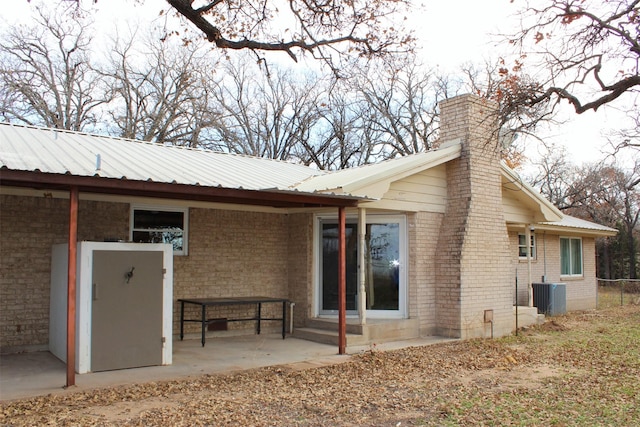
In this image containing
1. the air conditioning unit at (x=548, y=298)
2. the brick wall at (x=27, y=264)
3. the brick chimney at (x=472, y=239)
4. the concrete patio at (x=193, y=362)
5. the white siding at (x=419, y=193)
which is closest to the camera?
the concrete patio at (x=193, y=362)

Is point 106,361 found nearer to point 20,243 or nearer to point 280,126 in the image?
point 20,243

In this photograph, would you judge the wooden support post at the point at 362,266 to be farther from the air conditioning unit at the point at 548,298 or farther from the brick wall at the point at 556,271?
the air conditioning unit at the point at 548,298

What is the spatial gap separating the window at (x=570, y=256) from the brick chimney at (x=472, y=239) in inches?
299

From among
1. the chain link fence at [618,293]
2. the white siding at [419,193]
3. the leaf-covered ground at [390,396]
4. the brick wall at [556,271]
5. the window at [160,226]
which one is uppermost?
the white siding at [419,193]

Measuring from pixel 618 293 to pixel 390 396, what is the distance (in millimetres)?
23611

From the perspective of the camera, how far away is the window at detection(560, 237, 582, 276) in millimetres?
18531

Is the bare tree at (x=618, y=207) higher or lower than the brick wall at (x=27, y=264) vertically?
higher

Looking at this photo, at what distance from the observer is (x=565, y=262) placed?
61.1 feet

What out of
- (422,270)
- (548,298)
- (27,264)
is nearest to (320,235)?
(422,270)

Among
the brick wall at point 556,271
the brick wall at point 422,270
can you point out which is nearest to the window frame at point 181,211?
the brick wall at point 422,270

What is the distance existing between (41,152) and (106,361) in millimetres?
3235

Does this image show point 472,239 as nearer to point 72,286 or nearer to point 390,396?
point 390,396

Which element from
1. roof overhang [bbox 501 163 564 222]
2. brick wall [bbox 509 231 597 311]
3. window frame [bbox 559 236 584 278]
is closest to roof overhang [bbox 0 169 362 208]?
roof overhang [bbox 501 163 564 222]

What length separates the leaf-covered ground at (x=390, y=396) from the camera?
5.71 meters
